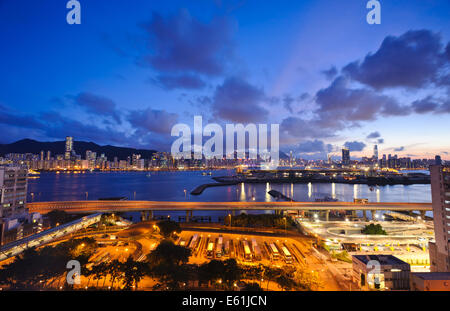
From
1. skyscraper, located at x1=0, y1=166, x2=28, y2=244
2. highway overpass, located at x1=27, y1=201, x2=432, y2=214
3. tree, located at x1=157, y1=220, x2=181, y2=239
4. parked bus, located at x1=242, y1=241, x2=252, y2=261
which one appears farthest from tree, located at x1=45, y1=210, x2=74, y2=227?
parked bus, located at x1=242, y1=241, x2=252, y2=261

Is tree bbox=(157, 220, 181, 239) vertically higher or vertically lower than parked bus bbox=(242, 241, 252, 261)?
higher

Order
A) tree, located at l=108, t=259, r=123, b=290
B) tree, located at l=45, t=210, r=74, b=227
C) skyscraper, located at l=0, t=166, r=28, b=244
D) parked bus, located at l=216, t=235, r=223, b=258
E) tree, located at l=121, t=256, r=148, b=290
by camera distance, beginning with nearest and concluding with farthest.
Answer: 1. tree, located at l=121, t=256, r=148, b=290
2. tree, located at l=108, t=259, r=123, b=290
3. parked bus, located at l=216, t=235, r=223, b=258
4. skyscraper, located at l=0, t=166, r=28, b=244
5. tree, located at l=45, t=210, r=74, b=227

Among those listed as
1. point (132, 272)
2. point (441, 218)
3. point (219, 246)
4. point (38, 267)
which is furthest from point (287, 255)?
point (38, 267)

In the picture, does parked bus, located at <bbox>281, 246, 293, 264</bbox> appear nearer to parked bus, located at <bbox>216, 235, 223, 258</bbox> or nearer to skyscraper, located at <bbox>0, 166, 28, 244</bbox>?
parked bus, located at <bbox>216, 235, 223, 258</bbox>

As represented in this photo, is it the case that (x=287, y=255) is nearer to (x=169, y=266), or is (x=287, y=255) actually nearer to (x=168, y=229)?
(x=169, y=266)

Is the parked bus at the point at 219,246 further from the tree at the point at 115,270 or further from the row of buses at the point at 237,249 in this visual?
the tree at the point at 115,270
